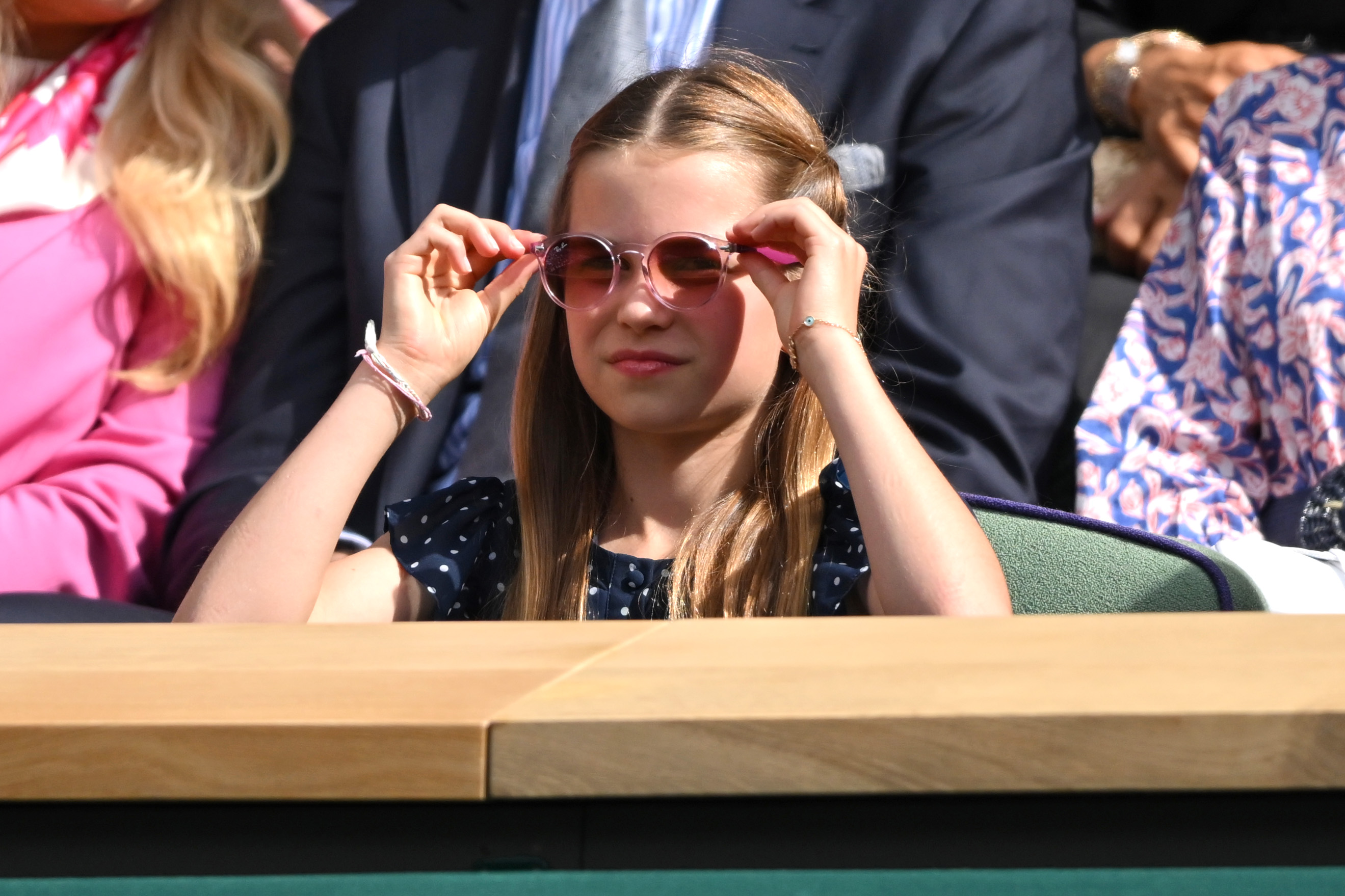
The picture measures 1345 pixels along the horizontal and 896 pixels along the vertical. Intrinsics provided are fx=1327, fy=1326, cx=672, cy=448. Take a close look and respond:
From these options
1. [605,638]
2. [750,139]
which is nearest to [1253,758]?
[605,638]

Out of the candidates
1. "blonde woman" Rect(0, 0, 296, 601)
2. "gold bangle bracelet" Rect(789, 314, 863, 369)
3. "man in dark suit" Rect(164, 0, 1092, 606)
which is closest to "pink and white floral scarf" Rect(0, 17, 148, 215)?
"blonde woman" Rect(0, 0, 296, 601)

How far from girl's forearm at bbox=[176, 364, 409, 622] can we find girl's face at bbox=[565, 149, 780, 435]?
0.24 metres

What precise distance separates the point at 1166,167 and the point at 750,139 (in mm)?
974

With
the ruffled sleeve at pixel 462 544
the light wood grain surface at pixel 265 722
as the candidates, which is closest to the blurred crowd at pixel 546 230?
the ruffled sleeve at pixel 462 544

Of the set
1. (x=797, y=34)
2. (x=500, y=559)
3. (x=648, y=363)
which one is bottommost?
(x=500, y=559)

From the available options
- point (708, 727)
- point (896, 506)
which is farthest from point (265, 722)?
point (896, 506)

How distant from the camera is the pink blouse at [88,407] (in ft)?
5.82

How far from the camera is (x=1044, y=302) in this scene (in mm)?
1849

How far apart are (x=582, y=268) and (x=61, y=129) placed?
1054 millimetres

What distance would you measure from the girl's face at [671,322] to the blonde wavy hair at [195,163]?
794 mm

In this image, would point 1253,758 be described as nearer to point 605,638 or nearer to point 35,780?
point 605,638

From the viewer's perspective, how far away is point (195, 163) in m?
2.00

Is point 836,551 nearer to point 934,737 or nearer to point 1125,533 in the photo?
point 1125,533

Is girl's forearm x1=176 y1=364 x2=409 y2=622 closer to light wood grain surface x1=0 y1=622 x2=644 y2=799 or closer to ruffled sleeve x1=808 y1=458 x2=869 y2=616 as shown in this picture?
ruffled sleeve x1=808 y1=458 x2=869 y2=616
